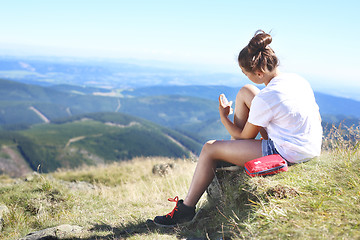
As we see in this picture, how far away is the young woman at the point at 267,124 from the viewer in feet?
10.5

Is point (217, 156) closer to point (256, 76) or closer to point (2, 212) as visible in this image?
point (256, 76)

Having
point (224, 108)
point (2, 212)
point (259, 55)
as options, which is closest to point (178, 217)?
point (224, 108)

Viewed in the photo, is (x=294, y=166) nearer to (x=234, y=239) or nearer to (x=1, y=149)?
(x=234, y=239)

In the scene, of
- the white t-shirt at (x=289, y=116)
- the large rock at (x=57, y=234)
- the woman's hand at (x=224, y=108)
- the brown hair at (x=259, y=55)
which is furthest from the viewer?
the woman's hand at (x=224, y=108)

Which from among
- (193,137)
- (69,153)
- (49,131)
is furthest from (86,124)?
(193,137)

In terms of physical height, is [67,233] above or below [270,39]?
below

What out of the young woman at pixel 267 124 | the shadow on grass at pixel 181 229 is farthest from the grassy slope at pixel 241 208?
the young woman at pixel 267 124

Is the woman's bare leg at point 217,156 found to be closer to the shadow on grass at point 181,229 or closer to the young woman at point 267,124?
the young woman at point 267,124

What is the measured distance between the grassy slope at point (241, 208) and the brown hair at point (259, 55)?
1.39 m

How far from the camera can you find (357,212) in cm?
245

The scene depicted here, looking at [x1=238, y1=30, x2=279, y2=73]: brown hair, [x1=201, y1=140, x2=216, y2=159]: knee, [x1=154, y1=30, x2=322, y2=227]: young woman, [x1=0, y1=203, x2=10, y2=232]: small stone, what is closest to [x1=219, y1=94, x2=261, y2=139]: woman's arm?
[x1=154, y1=30, x2=322, y2=227]: young woman

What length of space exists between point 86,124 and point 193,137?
68.9 m

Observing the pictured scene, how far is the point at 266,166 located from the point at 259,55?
1.39 metres

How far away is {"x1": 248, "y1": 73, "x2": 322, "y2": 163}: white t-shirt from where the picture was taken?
3170 millimetres
